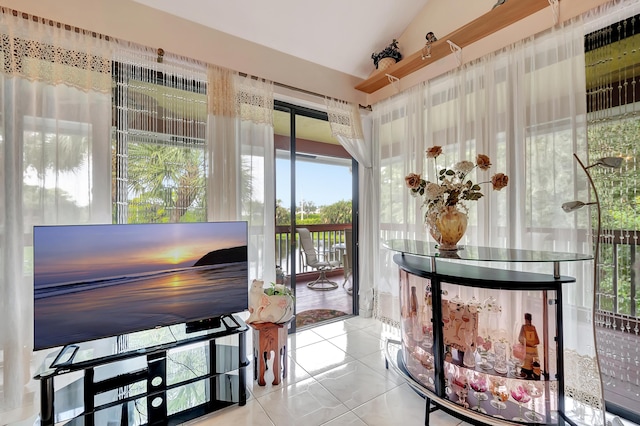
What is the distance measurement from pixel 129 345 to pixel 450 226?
2232mm

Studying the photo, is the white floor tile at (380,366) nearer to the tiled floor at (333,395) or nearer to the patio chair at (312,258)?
the tiled floor at (333,395)

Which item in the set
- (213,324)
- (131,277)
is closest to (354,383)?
(213,324)

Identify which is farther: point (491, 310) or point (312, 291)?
point (312, 291)

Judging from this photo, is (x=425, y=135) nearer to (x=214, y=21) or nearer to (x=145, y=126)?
(x=214, y=21)

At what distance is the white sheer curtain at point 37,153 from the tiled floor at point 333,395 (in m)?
1.15

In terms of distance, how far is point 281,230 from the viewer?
3.09m

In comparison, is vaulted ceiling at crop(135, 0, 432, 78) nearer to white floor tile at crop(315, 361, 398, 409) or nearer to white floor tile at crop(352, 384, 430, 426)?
white floor tile at crop(315, 361, 398, 409)

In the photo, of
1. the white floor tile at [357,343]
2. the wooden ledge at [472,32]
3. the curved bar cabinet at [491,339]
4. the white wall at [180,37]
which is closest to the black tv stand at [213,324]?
the white floor tile at [357,343]

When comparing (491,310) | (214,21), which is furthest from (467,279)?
(214,21)

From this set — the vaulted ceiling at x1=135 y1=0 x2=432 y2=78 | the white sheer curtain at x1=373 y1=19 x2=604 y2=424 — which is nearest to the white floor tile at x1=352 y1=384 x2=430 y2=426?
the white sheer curtain at x1=373 y1=19 x2=604 y2=424

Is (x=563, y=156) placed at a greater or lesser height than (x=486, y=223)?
greater

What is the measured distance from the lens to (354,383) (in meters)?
2.06

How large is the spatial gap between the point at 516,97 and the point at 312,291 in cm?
353

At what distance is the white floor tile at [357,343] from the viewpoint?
2539mm
